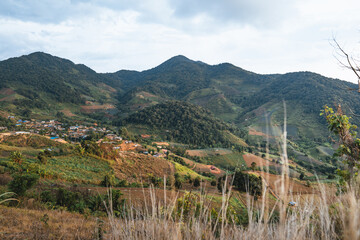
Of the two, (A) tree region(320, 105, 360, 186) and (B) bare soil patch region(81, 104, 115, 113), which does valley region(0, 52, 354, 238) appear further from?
(B) bare soil patch region(81, 104, 115, 113)

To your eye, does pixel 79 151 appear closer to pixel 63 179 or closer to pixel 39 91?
pixel 63 179

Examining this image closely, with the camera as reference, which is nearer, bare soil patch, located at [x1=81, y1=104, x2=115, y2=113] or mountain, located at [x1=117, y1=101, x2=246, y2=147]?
mountain, located at [x1=117, y1=101, x2=246, y2=147]

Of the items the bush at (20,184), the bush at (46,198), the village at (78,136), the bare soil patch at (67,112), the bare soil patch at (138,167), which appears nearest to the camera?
the bush at (20,184)

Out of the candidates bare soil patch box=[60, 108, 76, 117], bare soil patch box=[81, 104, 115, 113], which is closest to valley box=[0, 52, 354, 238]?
bare soil patch box=[60, 108, 76, 117]

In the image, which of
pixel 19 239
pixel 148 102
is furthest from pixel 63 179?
pixel 148 102

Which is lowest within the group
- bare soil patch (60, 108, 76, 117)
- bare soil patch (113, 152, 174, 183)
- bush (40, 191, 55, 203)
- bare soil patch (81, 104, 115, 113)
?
bare soil patch (113, 152, 174, 183)

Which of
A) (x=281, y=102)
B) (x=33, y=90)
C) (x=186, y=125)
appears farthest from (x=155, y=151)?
(x=33, y=90)

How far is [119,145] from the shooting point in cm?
4994

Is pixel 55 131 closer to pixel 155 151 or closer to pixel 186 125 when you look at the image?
pixel 155 151

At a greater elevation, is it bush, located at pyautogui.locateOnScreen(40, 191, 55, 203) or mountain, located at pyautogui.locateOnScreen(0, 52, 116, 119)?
mountain, located at pyautogui.locateOnScreen(0, 52, 116, 119)

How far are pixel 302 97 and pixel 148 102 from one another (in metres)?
114

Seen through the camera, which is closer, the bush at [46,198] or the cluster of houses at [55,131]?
the bush at [46,198]

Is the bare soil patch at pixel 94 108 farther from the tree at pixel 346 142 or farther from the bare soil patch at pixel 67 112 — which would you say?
the tree at pixel 346 142

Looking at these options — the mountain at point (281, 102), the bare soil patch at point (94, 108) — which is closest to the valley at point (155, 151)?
the mountain at point (281, 102)
